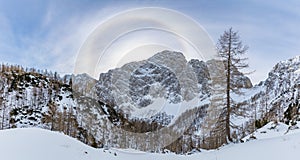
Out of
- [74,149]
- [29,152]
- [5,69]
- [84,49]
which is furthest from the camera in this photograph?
[5,69]

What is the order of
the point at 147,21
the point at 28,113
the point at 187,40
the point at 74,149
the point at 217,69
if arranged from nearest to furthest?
1. the point at 74,149
2. the point at 147,21
3. the point at 187,40
4. the point at 217,69
5. the point at 28,113

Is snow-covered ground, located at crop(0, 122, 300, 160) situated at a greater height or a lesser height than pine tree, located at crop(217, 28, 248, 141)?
lesser

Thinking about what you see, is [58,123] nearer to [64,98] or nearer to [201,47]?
[64,98]

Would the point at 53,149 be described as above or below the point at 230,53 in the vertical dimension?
below

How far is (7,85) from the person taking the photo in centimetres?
12388

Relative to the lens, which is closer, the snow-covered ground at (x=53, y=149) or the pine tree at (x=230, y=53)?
the snow-covered ground at (x=53, y=149)

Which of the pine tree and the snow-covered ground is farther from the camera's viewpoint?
the pine tree

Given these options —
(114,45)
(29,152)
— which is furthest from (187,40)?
(29,152)

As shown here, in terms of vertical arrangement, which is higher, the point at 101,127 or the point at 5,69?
the point at 5,69

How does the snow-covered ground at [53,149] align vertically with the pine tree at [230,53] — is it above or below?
below

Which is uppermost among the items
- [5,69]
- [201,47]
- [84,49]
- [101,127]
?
[5,69]

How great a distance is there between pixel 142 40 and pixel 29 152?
36.6 ft

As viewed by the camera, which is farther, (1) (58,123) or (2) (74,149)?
(1) (58,123)

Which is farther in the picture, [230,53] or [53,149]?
[230,53]
